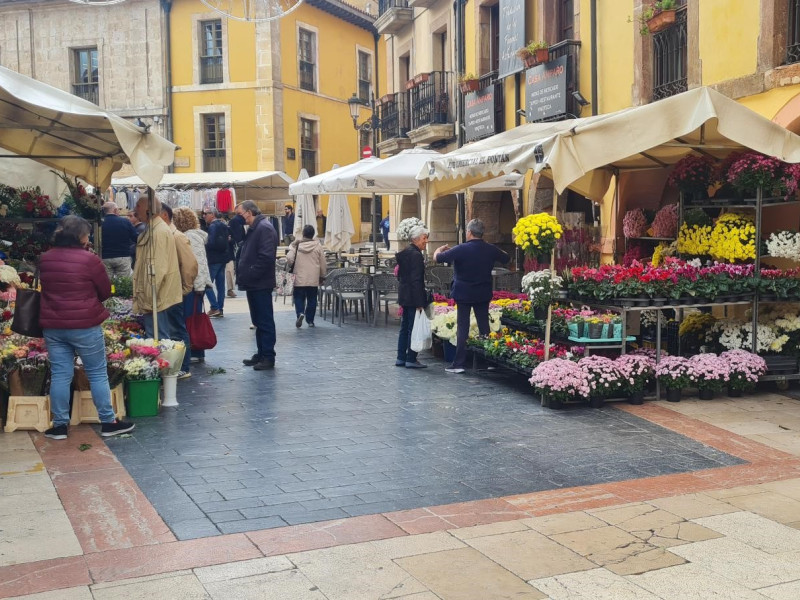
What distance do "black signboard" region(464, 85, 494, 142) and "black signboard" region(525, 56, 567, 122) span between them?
187 cm

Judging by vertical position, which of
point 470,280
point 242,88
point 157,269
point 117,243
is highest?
point 242,88

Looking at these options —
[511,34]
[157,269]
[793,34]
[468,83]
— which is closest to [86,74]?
[468,83]

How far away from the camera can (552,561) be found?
4555mm

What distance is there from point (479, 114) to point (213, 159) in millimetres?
15762

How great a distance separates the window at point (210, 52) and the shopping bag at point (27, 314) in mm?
25912

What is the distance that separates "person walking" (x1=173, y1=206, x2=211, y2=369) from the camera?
33.6 ft

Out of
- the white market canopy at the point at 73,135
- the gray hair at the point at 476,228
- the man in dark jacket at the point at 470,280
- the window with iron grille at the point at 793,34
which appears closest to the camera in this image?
the white market canopy at the point at 73,135

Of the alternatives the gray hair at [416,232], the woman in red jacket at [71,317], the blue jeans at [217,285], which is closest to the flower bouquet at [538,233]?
the gray hair at [416,232]

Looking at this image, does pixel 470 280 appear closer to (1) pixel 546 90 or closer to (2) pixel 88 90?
(1) pixel 546 90

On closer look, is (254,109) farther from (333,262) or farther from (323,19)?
(333,262)

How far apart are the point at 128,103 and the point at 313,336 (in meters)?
21.1

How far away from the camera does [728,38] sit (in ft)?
35.9

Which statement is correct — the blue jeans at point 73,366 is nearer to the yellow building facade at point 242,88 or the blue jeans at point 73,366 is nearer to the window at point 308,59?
the yellow building facade at point 242,88

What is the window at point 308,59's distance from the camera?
3300 cm
